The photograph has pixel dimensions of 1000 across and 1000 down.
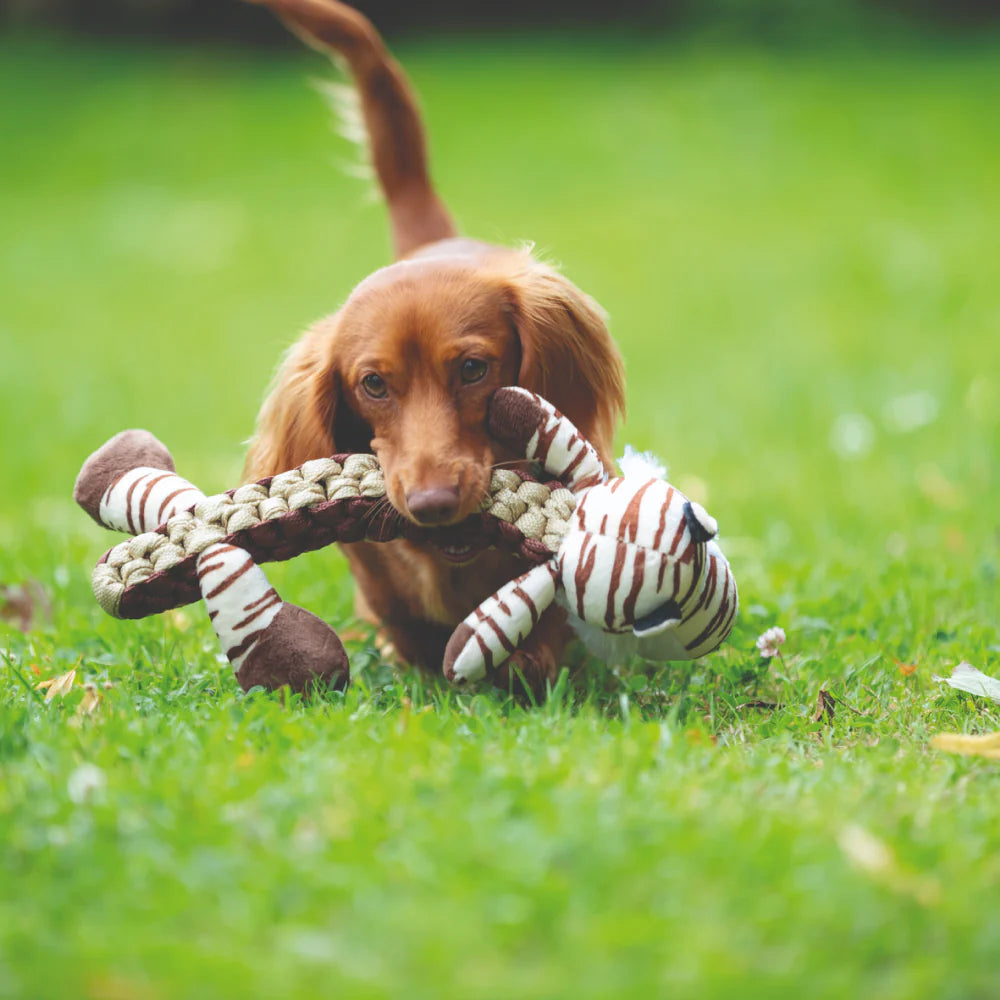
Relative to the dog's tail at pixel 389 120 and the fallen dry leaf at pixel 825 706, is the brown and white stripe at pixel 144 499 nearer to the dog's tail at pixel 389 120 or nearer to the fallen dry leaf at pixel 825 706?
the fallen dry leaf at pixel 825 706

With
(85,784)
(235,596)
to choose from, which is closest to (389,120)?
(235,596)

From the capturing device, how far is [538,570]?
2.15 metres

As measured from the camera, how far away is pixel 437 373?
2.38 m

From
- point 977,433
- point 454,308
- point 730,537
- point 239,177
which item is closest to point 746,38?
point 239,177

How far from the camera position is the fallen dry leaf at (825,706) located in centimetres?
226

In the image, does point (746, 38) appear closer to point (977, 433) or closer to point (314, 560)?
point (977, 433)

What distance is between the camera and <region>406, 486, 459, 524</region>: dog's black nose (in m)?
2.15

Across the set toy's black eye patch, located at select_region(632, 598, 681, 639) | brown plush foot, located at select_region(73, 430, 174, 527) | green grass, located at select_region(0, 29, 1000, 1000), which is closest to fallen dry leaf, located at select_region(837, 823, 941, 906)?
green grass, located at select_region(0, 29, 1000, 1000)

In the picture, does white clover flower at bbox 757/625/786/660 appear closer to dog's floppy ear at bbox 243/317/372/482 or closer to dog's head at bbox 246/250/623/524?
dog's head at bbox 246/250/623/524

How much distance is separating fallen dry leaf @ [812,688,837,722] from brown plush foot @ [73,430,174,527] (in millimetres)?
1320

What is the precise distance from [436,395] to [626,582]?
1.85 feet

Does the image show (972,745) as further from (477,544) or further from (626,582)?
(477,544)

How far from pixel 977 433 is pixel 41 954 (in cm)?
377

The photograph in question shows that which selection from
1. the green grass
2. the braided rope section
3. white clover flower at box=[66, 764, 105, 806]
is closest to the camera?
the green grass
